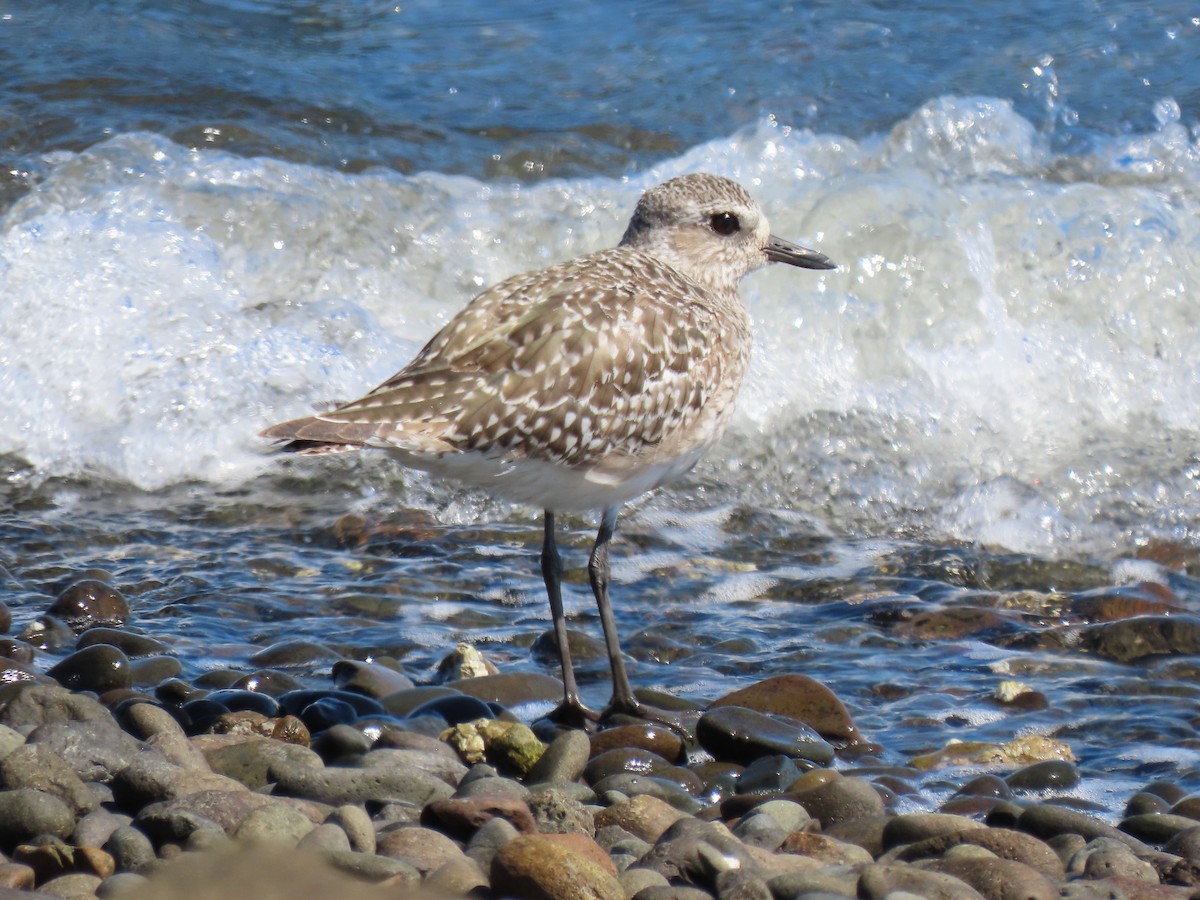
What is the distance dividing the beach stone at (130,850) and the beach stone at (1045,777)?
3.01 metres

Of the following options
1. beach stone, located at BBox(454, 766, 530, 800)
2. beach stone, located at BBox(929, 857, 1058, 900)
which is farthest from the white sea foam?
beach stone, located at BBox(929, 857, 1058, 900)

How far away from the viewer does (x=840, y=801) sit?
4.99m

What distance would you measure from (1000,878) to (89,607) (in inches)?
161

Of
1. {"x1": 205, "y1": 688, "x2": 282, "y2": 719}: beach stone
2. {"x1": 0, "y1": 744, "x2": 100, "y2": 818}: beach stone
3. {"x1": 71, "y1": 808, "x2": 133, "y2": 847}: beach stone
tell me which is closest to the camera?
{"x1": 71, "y1": 808, "x2": 133, "y2": 847}: beach stone

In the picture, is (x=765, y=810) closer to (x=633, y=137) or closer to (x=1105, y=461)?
(x=1105, y=461)

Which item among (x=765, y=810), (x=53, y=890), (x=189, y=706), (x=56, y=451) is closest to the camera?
(x=53, y=890)

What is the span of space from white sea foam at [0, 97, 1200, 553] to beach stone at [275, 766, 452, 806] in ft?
14.2

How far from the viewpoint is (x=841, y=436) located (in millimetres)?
9711

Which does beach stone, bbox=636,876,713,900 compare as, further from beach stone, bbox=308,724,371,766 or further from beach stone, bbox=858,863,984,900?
beach stone, bbox=308,724,371,766

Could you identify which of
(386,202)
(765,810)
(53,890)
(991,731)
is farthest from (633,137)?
(53,890)

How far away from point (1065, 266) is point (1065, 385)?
49.9 inches

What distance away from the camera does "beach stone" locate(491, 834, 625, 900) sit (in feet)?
12.6

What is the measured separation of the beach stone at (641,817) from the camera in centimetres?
461

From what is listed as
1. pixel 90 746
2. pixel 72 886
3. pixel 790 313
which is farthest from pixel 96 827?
pixel 790 313
